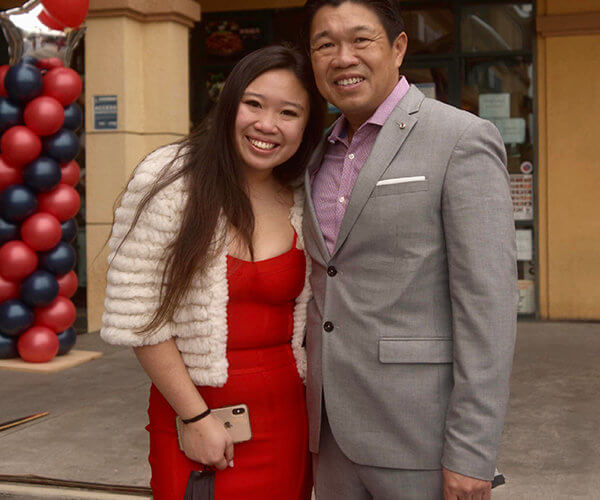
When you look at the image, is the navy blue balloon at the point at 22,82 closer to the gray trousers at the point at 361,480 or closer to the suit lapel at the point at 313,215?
the suit lapel at the point at 313,215

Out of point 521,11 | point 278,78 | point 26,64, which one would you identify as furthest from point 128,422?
point 521,11

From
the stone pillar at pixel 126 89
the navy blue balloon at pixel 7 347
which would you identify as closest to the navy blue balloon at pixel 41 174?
the navy blue balloon at pixel 7 347

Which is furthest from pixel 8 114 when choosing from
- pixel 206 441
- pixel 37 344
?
pixel 206 441

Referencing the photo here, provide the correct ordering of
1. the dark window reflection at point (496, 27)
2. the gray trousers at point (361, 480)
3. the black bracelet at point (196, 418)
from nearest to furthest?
Answer: the gray trousers at point (361, 480) < the black bracelet at point (196, 418) < the dark window reflection at point (496, 27)

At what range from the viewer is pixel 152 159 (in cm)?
250

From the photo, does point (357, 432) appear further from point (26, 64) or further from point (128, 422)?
point (26, 64)

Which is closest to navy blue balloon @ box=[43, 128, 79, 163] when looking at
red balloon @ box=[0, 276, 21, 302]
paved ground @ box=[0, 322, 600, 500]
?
red balloon @ box=[0, 276, 21, 302]

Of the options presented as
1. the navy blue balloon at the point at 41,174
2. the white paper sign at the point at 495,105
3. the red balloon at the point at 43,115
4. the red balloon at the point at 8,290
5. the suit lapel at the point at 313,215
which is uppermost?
the white paper sign at the point at 495,105

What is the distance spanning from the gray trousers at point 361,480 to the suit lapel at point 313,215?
0.48 meters

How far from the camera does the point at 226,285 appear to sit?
2.46 meters

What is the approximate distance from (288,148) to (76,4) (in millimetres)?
4816

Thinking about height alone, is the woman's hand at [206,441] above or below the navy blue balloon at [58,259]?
below

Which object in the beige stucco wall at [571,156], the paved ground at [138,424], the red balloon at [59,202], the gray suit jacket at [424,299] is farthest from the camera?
the beige stucco wall at [571,156]

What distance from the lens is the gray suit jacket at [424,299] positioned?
220cm
